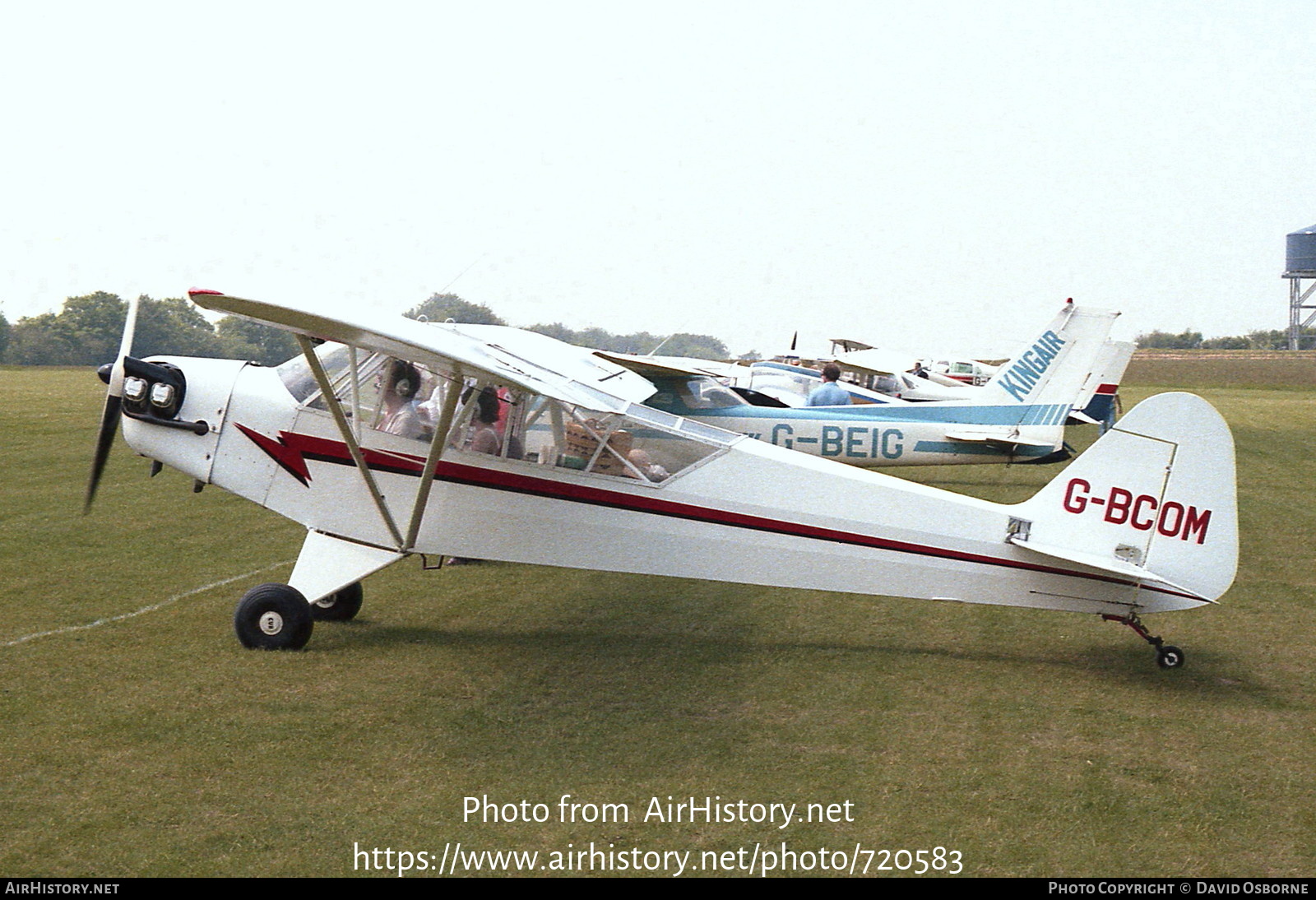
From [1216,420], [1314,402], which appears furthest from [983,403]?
[1314,402]

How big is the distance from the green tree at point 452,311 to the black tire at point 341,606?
1849 mm

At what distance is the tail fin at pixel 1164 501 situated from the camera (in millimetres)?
5535

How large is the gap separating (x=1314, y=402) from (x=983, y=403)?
1171 inches

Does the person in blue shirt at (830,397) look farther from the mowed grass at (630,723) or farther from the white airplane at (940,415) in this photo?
the mowed grass at (630,723)

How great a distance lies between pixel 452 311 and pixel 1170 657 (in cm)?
842

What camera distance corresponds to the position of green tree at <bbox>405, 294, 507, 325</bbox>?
27.3ft

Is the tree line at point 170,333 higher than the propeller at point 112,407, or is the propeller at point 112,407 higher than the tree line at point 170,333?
the tree line at point 170,333

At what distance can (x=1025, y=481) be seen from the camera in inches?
579

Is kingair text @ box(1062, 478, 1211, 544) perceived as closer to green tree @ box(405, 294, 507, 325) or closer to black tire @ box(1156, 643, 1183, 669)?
black tire @ box(1156, 643, 1183, 669)

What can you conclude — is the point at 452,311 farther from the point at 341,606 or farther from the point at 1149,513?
the point at 1149,513

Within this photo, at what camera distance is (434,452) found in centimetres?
579

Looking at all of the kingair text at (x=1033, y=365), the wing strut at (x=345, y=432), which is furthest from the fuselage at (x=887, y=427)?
the wing strut at (x=345, y=432)

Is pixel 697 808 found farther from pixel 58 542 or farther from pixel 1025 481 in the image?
pixel 1025 481

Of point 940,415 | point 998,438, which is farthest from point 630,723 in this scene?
point 998,438
